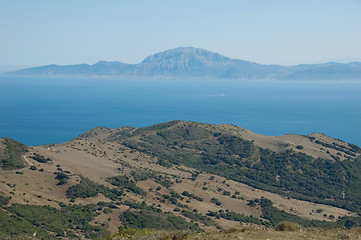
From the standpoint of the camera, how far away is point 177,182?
70062 mm

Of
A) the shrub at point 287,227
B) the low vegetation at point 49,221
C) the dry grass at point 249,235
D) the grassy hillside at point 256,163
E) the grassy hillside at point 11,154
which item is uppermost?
the dry grass at point 249,235

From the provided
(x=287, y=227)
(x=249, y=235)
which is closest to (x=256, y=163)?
(x=287, y=227)

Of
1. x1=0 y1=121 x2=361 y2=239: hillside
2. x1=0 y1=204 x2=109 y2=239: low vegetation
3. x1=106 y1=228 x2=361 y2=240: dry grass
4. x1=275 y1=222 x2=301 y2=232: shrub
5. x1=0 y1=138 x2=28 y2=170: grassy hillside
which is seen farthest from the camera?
x1=0 y1=138 x2=28 y2=170: grassy hillside

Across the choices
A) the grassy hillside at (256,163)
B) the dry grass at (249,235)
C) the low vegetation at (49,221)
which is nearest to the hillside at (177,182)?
the low vegetation at (49,221)

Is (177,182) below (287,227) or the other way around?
below

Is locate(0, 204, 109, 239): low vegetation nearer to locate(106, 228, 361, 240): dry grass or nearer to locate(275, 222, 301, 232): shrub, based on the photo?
locate(106, 228, 361, 240): dry grass

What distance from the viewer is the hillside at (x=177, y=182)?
46062mm

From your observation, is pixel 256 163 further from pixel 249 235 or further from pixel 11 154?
pixel 249 235

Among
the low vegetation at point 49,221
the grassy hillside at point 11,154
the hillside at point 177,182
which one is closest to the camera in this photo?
the low vegetation at point 49,221

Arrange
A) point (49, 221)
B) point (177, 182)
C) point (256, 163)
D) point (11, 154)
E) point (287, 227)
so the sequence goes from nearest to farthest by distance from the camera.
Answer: point (287, 227)
point (49, 221)
point (11, 154)
point (177, 182)
point (256, 163)

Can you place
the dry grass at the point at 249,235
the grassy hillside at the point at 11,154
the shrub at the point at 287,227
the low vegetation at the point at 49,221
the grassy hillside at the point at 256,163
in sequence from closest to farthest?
the dry grass at the point at 249,235, the shrub at the point at 287,227, the low vegetation at the point at 49,221, the grassy hillside at the point at 11,154, the grassy hillside at the point at 256,163

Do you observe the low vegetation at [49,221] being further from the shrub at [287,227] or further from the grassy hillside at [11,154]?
the shrub at [287,227]

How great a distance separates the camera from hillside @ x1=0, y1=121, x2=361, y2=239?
151 feet

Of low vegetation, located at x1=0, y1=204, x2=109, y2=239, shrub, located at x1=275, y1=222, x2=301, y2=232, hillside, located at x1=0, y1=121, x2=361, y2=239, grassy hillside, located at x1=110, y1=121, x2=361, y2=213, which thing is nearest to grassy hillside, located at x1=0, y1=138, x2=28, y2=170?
hillside, located at x1=0, y1=121, x2=361, y2=239
